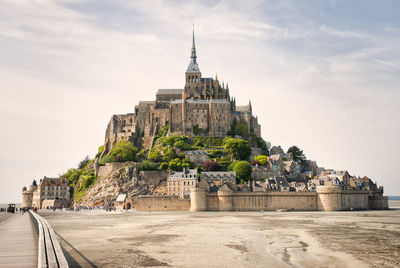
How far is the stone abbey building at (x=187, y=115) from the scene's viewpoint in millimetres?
90312

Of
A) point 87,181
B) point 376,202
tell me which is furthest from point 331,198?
point 87,181

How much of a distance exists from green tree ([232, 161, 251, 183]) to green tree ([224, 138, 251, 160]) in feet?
25.2

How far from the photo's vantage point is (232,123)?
92.6 metres

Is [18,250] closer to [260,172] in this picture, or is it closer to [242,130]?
[260,172]

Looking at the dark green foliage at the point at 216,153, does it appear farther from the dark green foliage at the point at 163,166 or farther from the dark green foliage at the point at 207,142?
the dark green foliage at the point at 163,166

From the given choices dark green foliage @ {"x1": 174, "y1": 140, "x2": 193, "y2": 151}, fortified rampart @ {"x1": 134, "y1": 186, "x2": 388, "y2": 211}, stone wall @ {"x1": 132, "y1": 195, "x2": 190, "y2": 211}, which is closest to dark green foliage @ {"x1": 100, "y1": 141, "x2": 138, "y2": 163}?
dark green foliage @ {"x1": 174, "y1": 140, "x2": 193, "y2": 151}

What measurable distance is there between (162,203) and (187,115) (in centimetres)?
3291

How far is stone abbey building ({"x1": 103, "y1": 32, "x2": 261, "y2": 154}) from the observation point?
9031 cm

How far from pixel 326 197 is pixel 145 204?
27333 millimetres

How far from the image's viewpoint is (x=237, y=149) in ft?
260

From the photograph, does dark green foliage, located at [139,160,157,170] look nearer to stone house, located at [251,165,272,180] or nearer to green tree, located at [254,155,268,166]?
stone house, located at [251,165,272,180]

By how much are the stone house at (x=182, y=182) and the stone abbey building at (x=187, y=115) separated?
2202 cm

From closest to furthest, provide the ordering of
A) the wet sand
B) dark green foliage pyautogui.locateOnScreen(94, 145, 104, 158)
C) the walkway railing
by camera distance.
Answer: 1. the walkway railing
2. the wet sand
3. dark green foliage pyautogui.locateOnScreen(94, 145, 104, 158)

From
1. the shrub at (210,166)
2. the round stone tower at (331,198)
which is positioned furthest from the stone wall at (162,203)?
the round stone tower at (331,198)
